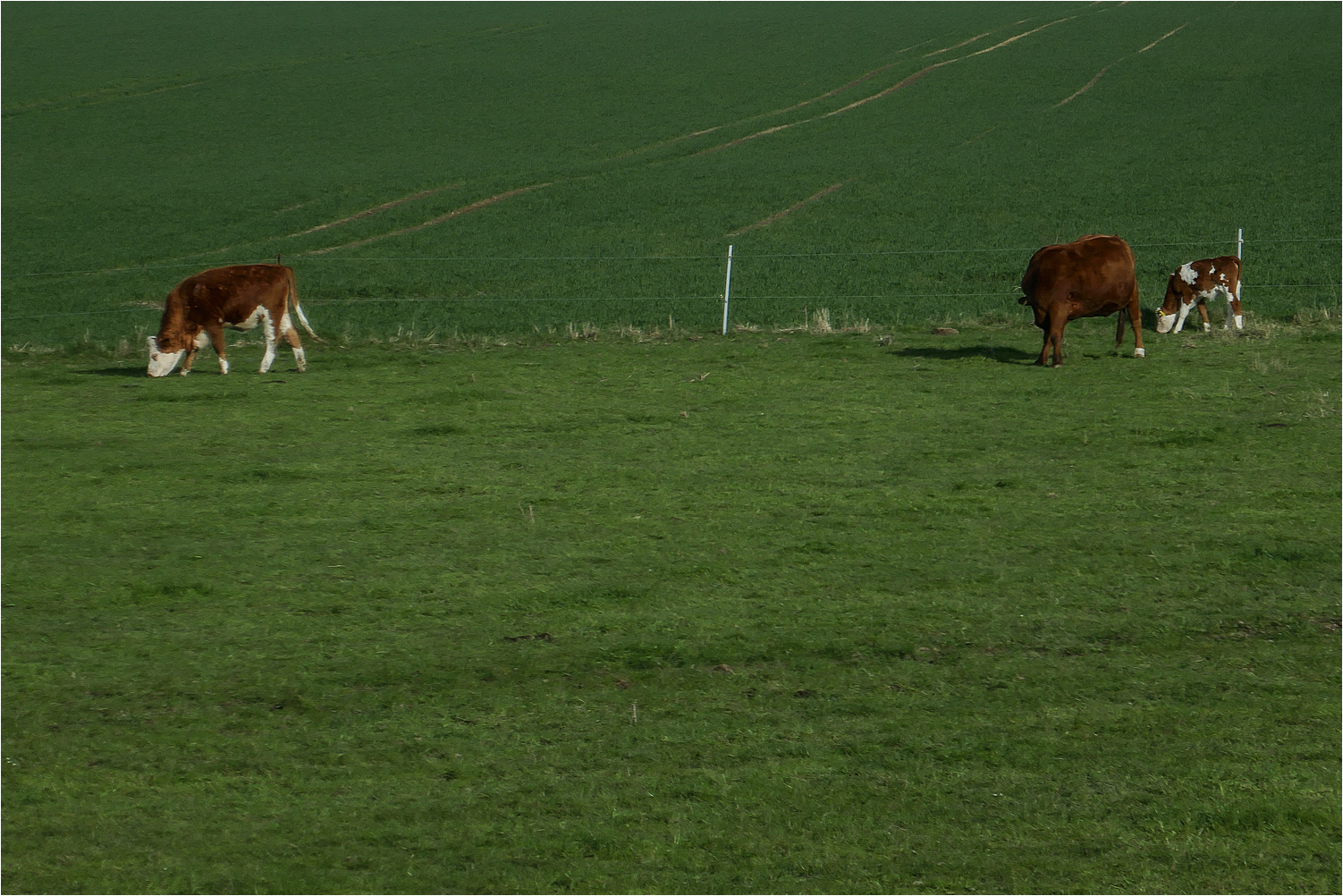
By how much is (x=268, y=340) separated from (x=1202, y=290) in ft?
42.1

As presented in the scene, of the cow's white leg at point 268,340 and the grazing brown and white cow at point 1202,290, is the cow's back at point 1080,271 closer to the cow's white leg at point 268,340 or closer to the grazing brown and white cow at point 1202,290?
the grazing brown and white cow at point 1202,290

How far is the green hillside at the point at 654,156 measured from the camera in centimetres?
2728

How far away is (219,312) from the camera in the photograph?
16000mm

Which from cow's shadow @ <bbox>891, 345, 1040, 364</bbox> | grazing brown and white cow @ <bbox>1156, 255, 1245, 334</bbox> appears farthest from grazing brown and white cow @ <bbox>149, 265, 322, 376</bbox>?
grazing brown and white cow @ <bbox>1156, 255, 1245, 334</bbox>

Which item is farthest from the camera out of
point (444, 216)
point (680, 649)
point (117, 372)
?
point (444, 216)

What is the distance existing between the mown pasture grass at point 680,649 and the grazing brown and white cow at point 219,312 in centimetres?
249

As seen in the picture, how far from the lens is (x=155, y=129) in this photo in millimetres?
51500

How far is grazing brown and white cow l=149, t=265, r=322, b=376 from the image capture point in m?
15.9

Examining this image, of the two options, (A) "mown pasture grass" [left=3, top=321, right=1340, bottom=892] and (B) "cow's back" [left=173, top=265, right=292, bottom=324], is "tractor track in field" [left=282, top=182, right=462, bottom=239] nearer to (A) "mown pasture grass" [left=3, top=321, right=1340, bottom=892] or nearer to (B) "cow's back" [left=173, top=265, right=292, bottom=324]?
(B) "cow's back" [left=173, top=265, right=292, bottom=324]

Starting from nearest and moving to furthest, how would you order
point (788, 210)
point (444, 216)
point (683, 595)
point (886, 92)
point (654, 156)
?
point (683, 595), point (788, 210), point (444, 216), point (654, 156), point (886, 92)

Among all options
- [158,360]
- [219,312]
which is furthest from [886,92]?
[158,360]

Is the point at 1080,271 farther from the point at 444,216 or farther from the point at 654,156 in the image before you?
the point at 654,156

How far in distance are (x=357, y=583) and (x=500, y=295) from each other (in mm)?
19054

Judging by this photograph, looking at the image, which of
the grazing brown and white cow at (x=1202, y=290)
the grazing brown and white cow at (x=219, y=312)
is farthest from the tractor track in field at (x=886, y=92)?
the grazing brown and white cow at (x=219, y=312)
